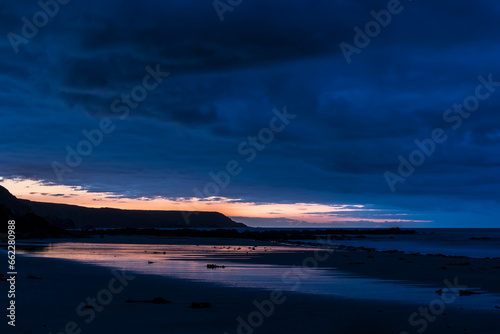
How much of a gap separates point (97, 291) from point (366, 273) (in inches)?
684

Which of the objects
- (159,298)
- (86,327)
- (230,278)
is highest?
(230,278)

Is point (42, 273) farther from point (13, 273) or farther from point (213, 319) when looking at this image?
point (213, 319)

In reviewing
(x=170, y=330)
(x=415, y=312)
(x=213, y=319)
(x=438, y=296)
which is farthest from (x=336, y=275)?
(x=170, y=330)

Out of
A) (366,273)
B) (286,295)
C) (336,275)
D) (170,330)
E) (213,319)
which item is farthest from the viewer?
(366,273)

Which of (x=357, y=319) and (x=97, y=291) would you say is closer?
(x=357, y=319)

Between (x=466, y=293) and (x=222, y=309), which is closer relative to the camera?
(x=222, y=309)

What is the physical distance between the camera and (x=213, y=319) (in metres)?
15.6

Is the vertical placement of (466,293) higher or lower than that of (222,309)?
higher

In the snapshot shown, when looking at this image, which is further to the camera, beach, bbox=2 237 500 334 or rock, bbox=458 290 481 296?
rock, bbox=458 290 481 296

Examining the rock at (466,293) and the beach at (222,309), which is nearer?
the beach at (222,309)

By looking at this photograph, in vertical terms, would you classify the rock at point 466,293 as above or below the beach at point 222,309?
above

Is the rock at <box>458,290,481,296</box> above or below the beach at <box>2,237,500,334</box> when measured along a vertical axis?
above

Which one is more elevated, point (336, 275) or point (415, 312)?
point (336, 275)

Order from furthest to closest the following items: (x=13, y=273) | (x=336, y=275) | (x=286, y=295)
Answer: (x=336, y=275) → (x=13, y=273) → (x=286, y=295)
